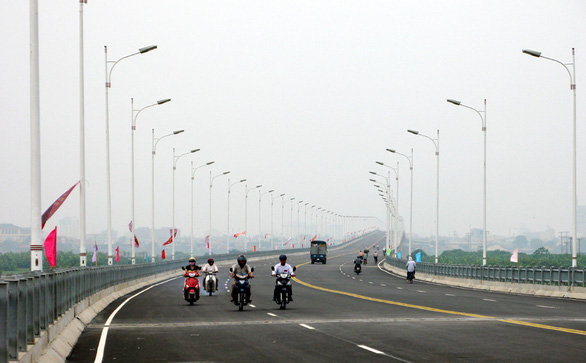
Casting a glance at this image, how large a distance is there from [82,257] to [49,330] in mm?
17806

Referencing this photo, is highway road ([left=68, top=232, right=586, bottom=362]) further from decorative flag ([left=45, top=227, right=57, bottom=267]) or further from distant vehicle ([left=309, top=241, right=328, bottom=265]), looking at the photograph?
distant vehicle ([left=309, top=241, right=328, bottom=265])

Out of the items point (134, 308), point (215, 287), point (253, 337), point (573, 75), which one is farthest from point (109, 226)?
point (253, 337)

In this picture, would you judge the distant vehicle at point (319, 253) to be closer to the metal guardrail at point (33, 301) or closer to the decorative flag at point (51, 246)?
the decorative flag at point (51, 246)

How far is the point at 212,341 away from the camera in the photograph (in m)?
18.0

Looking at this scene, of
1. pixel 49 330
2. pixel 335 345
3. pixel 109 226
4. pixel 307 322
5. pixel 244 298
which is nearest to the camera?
pixel 49 330

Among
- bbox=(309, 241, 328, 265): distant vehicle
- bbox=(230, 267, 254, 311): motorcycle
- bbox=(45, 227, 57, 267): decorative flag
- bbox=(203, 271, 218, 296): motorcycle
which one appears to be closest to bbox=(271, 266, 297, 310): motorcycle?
bbox=(230, 267, 254, 311): motorcycle

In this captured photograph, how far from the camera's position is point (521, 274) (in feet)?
140

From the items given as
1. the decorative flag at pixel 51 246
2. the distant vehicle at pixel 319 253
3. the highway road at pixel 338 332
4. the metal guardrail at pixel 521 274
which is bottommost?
the distant vehicle at pixel 319 253

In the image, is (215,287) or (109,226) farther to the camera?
(109,226)

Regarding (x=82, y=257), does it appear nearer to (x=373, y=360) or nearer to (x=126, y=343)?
(x=126, y=343)

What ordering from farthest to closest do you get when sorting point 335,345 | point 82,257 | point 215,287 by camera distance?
point 215,287 < point 82,257 < point 335,345

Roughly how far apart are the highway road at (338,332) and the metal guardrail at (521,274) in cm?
690

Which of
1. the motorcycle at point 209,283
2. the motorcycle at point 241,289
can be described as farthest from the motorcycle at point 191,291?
the motorcycle at point 209,283

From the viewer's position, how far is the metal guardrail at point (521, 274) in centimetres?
3716
